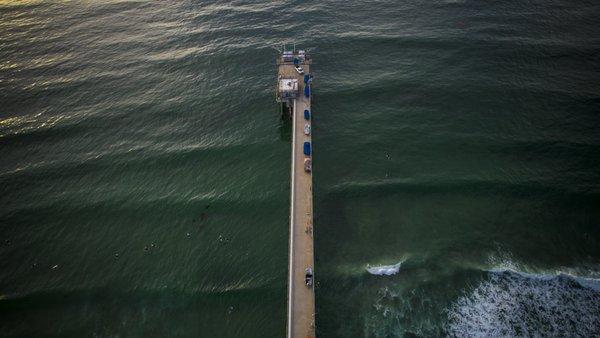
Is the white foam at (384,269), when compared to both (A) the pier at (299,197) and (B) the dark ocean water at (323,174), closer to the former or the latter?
(B) the dark ocean water at (323,174)

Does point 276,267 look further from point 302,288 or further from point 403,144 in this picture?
point 403,144

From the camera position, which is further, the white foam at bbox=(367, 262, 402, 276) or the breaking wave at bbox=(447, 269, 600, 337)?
the white foam at bbox=(367, 262, 402, 276)

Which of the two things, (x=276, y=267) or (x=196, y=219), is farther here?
(x=196, y=219)

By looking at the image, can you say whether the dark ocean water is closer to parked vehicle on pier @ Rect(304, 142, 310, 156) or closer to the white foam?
the white foam

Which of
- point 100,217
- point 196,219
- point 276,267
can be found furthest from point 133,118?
point 276,267

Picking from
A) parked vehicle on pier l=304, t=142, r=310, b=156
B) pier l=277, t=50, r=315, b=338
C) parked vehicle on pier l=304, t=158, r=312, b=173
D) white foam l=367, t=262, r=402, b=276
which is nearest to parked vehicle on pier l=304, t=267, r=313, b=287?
pier l=277, t=50, r=315, b=338

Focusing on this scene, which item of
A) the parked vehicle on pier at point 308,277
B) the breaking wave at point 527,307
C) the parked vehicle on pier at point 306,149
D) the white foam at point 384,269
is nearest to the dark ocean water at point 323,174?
the breaking wave at point 527,307

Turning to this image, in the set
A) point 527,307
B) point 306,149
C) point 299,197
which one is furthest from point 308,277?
point 527,307
